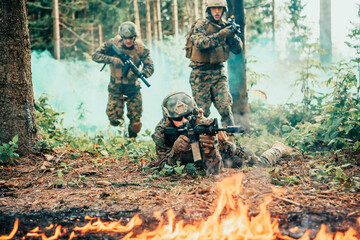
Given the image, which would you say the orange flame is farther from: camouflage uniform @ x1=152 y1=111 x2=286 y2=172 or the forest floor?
camouflage uniform @ x1=152 y1=111 x2=286 y2=172

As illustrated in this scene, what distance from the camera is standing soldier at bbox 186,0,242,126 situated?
6188mm

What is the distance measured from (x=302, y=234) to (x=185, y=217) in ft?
3.33

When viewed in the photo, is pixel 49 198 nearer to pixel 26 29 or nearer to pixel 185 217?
pixel 185 217

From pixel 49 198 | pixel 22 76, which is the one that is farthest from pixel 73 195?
pixel 22 76

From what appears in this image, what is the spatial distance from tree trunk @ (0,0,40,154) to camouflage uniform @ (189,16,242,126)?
2835 millimetres

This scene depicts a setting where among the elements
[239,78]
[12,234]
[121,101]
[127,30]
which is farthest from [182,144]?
[127,30]

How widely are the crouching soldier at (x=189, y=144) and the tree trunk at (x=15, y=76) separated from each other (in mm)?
2121

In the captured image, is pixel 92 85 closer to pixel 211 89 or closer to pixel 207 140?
pixel 211 89

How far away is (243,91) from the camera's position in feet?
24.3

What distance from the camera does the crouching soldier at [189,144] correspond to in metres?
4.28

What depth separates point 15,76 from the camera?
16.9ft

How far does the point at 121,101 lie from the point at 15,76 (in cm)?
277

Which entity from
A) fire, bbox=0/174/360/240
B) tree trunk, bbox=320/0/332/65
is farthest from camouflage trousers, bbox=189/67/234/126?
tree trunk, bbox=320/0/332/65

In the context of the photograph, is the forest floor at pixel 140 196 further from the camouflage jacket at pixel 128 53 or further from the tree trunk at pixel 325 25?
the tree trunk at pixel 325 25
